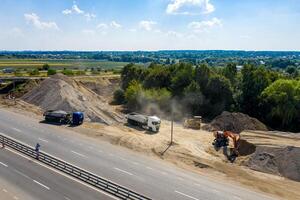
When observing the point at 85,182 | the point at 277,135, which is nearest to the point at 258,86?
the point at 277,135

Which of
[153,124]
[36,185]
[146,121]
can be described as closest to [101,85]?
[146,121]

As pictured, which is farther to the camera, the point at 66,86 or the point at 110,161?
the point at 66,86

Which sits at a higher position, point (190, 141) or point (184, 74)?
point (184, 74)

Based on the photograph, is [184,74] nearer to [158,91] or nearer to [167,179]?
[158,91]

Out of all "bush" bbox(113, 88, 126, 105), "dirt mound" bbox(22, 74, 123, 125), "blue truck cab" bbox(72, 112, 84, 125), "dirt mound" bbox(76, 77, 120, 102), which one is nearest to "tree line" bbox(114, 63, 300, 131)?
"bush" bbox(113, 88, 126, 105)

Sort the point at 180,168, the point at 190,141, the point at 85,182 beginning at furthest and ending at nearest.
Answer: the point at 190,141
the point at 180,168
the point at 85,182

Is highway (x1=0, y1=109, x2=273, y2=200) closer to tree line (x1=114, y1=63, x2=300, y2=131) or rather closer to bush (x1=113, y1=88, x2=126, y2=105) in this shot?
tree line (x1=114, y1=63, x2=300, y2=131)

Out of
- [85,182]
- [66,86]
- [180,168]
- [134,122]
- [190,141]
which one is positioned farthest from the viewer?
[66,86]

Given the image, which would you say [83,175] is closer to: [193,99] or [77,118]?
[77,118]
